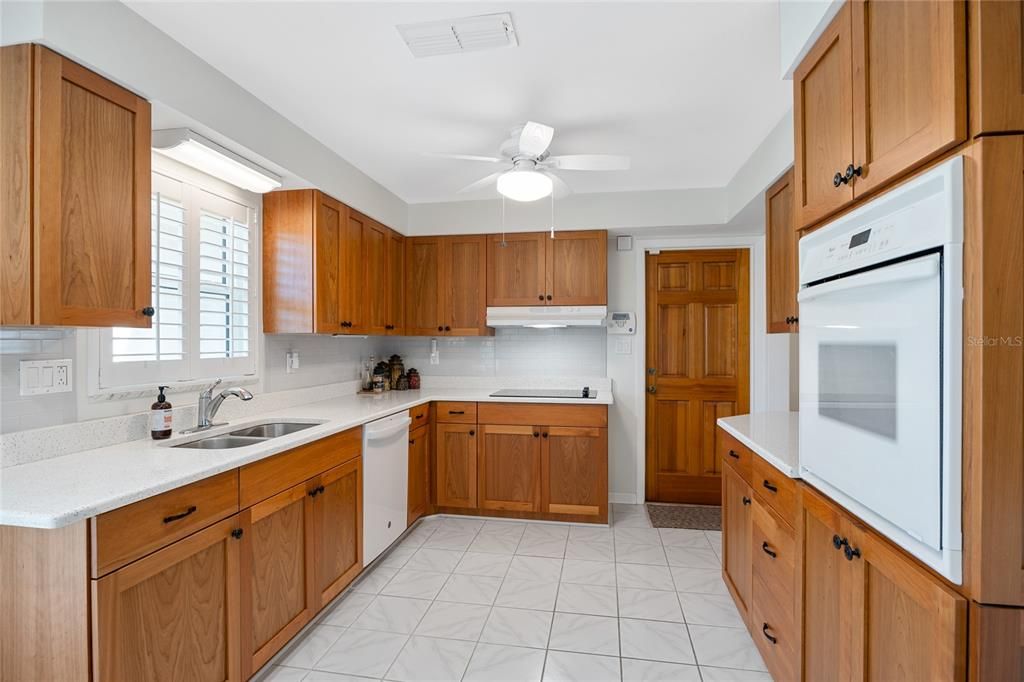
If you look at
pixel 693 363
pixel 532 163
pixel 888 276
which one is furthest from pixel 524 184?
pixel 693 363

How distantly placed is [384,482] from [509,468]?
1001mm

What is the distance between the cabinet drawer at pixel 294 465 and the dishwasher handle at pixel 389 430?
0.06 metres

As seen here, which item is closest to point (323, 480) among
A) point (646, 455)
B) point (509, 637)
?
point (509, 637)

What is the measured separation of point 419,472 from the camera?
3479 millimetres

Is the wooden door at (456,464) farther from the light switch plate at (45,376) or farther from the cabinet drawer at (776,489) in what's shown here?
the light switch plate at (45,376)

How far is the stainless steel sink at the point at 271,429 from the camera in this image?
2401 mm

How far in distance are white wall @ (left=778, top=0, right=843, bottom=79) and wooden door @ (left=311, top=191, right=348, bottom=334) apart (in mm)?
2274

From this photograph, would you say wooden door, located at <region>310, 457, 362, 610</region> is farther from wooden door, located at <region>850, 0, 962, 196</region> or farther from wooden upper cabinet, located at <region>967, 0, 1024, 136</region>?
wooden upper cabinet, located at <region>967, 0, 1024, 136</region>

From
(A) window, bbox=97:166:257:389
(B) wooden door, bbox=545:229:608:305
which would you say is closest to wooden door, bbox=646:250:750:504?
(B) wooden door, bbox=545:229:608:305

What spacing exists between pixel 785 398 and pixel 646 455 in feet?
3.73

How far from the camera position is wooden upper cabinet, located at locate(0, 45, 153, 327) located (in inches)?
55.1

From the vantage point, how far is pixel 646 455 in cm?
405

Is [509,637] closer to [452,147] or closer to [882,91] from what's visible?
[882,91]

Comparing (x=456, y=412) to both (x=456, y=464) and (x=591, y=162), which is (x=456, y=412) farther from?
(x=591, y=162)
